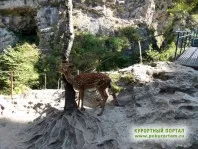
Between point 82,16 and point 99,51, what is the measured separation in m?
2.27

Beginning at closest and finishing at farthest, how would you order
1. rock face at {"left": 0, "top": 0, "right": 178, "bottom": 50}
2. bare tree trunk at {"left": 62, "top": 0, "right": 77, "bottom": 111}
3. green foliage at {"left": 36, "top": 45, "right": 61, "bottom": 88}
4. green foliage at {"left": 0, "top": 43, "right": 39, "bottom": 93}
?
bare tree trunk at {"left": 62, "top": 0, "right": 77, "bottom": 111}, green foliage at {"left": 0, "top": 43, "right": 39, "bottom": 93}, green foliage at {"left": 36, "top": 45, "right": 61, "bottom": 88}, rock face at {"left": 0, "top": 0, "right": 178, "bottom": 50}

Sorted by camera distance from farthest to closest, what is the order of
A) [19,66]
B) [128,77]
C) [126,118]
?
1. [19,66]
2. [128,77]
3. [126,118]

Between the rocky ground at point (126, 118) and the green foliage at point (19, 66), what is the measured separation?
6625 mm

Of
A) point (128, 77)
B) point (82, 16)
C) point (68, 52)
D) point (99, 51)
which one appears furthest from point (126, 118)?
point (82, 16)

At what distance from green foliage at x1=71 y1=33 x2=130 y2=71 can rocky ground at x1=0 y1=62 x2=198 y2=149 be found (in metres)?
7.77

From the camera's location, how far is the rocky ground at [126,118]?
219 inches

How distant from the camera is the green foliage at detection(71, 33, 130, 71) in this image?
15328 millimetres

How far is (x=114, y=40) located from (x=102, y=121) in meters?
10.4

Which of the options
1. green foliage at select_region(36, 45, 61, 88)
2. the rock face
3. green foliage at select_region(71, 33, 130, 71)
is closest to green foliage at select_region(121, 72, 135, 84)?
green foliage at select_region(36, 45, 61, 88)

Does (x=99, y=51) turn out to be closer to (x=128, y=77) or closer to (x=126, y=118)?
(x=128, y=77)

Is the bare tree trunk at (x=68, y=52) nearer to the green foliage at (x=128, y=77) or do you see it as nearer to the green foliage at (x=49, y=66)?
the green foliage at (x=128, y=77)

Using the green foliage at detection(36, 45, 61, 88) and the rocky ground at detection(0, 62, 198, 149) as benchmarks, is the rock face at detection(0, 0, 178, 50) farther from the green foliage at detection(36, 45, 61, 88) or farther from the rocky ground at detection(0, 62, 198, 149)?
the rocky ground at detection(0, 62, 198, 149)

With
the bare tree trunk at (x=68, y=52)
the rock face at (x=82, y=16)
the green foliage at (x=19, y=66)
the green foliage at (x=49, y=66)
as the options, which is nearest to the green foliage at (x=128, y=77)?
the bare tree trunk at (x=68, y=52)

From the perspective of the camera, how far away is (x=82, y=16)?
1688 centimetres
